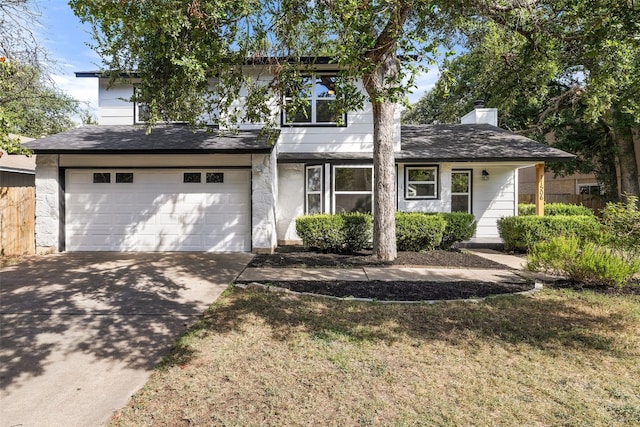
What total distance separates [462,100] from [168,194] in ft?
57.6

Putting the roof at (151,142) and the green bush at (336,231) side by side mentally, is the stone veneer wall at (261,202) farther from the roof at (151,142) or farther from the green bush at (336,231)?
the green bush at (336,231)

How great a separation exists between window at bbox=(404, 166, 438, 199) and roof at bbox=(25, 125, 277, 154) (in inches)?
191

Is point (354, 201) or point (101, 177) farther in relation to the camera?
point (354, 201)

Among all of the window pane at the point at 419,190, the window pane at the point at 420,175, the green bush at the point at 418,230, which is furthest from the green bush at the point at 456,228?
the window pane at the point at 420,175

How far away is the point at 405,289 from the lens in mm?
6129

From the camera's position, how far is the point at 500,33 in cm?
1005

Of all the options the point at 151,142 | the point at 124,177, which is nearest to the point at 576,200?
the point at 151,142

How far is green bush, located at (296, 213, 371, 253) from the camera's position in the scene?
9633mm

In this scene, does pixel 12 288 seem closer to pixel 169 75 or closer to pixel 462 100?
pixel 169 75

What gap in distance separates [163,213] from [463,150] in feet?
30.4

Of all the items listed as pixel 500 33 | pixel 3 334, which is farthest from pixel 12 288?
pixel 500 33

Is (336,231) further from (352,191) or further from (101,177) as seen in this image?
(101,177)

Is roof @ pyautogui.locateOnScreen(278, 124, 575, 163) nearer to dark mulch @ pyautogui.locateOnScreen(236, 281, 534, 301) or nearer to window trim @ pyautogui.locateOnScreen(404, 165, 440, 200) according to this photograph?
window trim @ pyautogui.locateOnScreen(404, 165, 440, 200)

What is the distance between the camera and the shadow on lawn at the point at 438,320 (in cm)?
420
